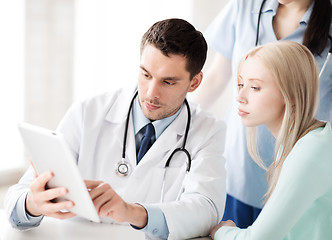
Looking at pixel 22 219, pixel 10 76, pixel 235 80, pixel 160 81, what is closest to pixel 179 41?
pixel 160 81

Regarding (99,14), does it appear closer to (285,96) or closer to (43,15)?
(43,15)

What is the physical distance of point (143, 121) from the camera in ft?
4.74

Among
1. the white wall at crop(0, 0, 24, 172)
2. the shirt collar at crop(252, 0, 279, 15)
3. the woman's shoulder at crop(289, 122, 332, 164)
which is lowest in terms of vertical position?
the white wall at crop(0, 0, 24, 172)

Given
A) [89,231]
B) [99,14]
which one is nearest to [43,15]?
[99,14]

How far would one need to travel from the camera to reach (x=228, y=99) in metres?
3.51

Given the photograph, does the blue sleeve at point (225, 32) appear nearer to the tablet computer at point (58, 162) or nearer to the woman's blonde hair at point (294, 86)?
the woman's blonde hair at point (294, 86)

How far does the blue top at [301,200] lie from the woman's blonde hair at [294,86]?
0.24 feet

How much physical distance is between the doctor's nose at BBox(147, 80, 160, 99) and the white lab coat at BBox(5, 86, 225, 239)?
0.15 meters

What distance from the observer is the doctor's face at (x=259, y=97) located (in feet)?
4.05

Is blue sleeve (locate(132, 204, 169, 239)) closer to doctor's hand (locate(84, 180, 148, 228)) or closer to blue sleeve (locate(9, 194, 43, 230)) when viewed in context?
doctor's hand (locate(84, 180, 148, 228))

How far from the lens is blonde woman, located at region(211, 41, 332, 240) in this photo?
1053mm

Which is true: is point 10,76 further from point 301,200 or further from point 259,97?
point 301,200

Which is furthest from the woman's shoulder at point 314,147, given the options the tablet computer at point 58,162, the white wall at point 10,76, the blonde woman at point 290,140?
the white wall at point 10,76

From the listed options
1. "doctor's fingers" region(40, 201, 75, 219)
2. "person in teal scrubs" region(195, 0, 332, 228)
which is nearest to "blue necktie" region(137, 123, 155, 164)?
"doctor's fingers" region(40, 201, 75, 219)
